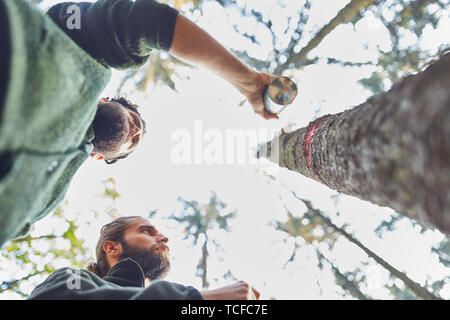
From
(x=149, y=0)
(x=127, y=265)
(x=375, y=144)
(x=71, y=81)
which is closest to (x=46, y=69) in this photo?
(x=71, y=81)

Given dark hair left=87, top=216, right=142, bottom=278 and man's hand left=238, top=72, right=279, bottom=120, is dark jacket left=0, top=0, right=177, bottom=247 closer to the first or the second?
man's hand left=238, top=72, right=279, bottom=120

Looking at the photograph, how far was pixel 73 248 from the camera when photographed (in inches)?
203

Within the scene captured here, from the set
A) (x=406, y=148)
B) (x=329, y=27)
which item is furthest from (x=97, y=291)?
(x=329, y=27)

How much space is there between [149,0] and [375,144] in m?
1.48

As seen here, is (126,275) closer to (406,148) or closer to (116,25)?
(116,25)

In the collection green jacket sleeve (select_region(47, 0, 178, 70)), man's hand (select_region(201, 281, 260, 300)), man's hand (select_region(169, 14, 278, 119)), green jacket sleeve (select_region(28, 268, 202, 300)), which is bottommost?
man's hand (select_region(201, 281, 260, 300))

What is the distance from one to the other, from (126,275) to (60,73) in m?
1.55

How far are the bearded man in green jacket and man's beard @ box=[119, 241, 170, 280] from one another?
990mm

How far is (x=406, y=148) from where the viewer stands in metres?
0.93

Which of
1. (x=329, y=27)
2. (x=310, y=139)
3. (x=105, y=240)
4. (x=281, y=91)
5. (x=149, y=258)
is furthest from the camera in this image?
(x=329, y=27)

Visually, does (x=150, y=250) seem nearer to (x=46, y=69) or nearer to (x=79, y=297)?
(x=79, y=297)

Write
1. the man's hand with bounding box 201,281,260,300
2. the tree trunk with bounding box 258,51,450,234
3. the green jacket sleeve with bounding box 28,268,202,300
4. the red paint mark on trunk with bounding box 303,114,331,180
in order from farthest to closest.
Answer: the red paint mark on trunk with bounding box 303,114,331,180 < the man's hand with bounding box 201,281,260,300 < the green jacket sleeve with bounding box 28,268,202,300 < the tree trunk with bounding box 258,51,450,234

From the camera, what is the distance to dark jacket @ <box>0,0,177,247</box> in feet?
3.50

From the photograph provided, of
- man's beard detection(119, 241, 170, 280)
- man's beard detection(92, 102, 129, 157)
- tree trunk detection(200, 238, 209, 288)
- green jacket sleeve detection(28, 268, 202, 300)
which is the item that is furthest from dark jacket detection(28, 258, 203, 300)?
tree trunk detection(200, 238, 209, 288)
